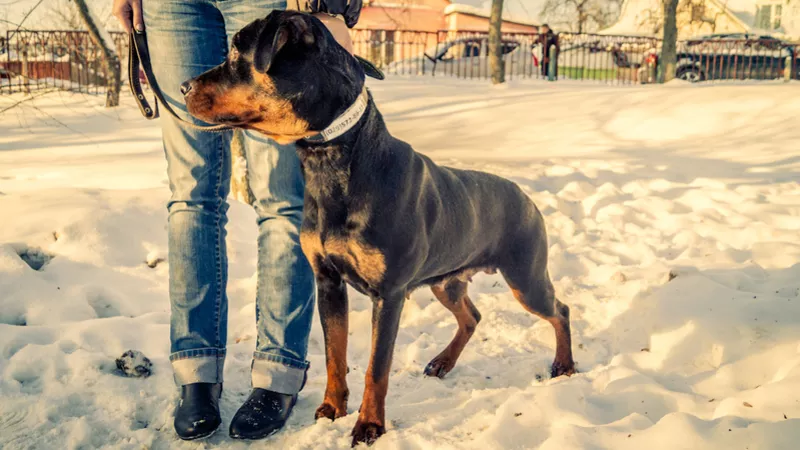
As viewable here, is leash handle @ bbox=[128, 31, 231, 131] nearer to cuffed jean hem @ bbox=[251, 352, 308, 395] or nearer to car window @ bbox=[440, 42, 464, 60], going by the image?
cuffed jean hem @ bbox=[251, 352, 308, 395]

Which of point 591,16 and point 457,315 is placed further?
point 591,16

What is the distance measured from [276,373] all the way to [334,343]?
0.87 ft

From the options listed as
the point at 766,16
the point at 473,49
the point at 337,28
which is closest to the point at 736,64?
the point at 473,49

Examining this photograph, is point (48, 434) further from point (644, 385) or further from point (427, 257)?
point (644, 385)

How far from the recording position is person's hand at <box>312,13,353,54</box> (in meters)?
2.51

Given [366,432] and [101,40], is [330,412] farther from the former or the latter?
[101,40]

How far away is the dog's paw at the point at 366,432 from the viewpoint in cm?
250

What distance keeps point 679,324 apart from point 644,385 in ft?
2.90

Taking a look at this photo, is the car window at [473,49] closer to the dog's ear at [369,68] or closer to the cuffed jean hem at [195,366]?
the dog's ear at [369,68]

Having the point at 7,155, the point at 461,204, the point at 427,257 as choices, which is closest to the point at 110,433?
the point at 427,257

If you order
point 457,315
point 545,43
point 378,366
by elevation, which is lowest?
point 457,315

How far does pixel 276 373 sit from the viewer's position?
8.91 feet

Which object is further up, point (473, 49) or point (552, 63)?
point (473, 49)

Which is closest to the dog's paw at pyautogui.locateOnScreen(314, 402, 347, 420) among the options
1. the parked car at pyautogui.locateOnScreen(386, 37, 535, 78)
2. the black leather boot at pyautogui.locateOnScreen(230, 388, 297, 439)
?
the black leather boot at pyautogui.locateOnScreen(230, 388, 297, 439)
